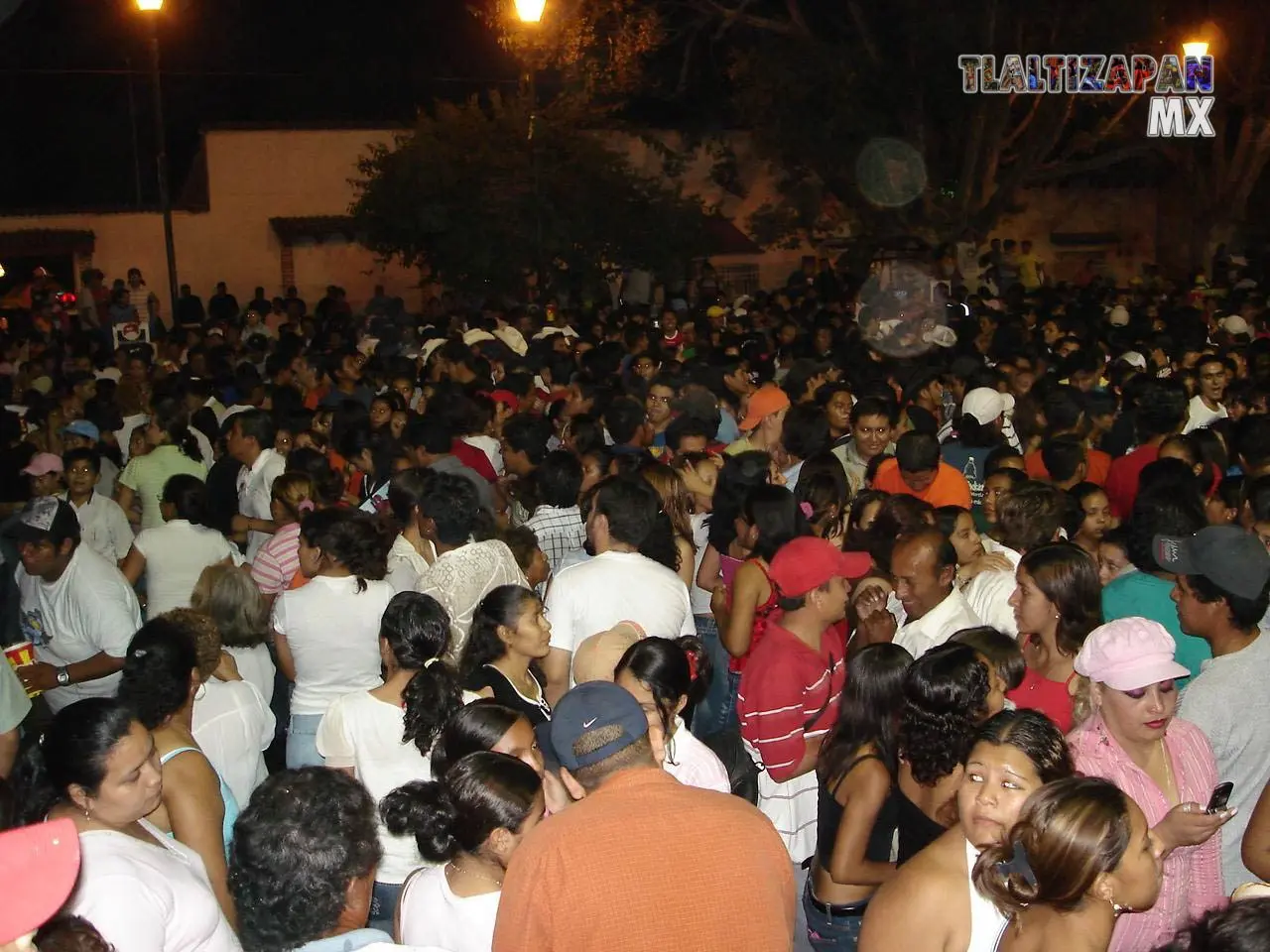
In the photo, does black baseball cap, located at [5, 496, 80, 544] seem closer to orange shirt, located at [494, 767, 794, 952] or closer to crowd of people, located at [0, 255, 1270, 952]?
crowd of people, located at [0, 255, 1270, 952]

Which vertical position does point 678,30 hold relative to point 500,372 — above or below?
above

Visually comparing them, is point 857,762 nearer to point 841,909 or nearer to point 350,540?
point 841,909

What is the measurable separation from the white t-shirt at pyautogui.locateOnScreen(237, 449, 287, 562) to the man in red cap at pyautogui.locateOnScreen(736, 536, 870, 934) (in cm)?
389

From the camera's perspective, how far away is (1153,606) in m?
5.15

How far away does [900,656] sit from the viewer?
4.17 metres

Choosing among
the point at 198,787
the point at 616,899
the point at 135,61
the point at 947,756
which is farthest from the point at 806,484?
the point at 135,61

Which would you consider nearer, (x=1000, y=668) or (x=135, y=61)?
(x=1000, y=668)

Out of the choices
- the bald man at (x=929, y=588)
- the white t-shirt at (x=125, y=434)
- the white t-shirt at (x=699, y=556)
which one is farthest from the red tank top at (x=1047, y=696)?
the white t-shirt at (x=125, y=434)

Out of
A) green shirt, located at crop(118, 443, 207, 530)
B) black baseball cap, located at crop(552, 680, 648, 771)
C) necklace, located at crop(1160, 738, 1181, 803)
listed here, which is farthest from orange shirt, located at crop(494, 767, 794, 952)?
green shirt, located at crop(118, 443, 207, 530)

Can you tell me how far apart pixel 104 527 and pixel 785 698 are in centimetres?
425

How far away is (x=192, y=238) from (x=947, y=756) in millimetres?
23225

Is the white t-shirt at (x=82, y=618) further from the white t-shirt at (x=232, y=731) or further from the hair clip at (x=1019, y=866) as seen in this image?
the hair clip at (x=1019, y=866)

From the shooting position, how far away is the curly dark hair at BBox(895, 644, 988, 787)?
3.88 meters

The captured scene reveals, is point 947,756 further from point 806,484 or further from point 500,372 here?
point 500,372
